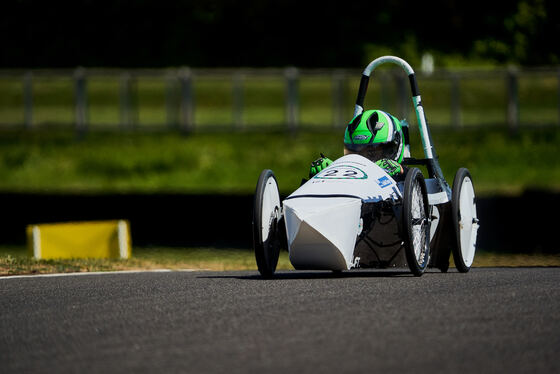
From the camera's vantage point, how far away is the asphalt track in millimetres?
6289

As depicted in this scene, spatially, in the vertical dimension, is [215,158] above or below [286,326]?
above

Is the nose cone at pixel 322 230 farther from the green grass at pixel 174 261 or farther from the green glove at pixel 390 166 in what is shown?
the green grass at pixel 174 261

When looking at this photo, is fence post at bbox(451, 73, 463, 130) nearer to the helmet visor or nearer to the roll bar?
the roll bar

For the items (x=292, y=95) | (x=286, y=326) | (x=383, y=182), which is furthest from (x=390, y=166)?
(x=292, y=95)

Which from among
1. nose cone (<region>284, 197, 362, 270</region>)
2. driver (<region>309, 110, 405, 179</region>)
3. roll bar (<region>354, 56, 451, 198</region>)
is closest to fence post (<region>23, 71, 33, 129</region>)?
roll bar (<region>354, 56, 451, 198</region>)

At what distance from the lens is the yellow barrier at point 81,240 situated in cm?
1658

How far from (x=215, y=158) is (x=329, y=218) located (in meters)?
21.5

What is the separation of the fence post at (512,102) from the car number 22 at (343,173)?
65.8ft

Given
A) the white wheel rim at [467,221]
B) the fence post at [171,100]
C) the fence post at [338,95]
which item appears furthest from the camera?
the fence post at [171,100]

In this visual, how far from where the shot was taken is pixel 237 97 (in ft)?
104

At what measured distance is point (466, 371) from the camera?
236 inches

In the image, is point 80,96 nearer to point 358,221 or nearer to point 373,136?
point 373,136

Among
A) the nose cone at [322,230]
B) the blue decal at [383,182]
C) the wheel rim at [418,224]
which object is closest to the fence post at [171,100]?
the wheel rim at [418,224]

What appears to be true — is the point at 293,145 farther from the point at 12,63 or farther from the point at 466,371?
the point at 466,371
